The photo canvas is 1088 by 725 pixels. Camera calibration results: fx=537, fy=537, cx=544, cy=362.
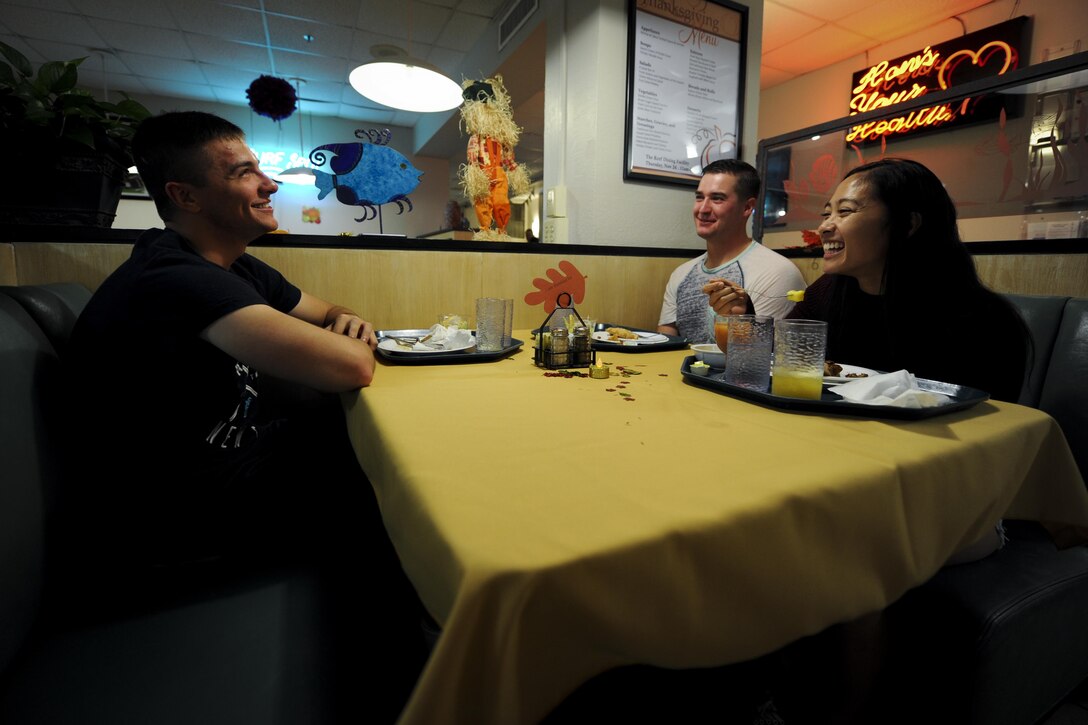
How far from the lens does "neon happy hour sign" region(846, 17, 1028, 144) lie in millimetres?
3775

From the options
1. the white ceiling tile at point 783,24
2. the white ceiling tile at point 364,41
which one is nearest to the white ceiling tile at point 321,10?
the white ceiling tile at point 364,41

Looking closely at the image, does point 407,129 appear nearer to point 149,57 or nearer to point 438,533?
point 149,57

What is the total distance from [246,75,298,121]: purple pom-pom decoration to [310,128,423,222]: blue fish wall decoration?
0.60 metres

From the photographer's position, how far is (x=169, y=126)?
1.27 metres

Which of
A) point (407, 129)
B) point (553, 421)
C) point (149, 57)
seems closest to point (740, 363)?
point (553, 421)

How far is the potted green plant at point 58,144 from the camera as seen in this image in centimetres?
137

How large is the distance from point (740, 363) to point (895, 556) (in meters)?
0.48

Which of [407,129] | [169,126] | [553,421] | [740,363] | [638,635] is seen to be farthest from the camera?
[407,129]

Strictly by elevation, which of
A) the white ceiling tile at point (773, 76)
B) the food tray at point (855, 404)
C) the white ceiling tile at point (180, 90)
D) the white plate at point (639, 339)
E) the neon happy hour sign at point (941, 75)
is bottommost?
the food tray at point (855, 404)

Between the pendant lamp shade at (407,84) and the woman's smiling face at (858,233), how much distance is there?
6.60 feet

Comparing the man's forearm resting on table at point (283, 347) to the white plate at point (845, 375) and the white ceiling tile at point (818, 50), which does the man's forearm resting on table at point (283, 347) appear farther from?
the white ceiling tile at point (818, 50)

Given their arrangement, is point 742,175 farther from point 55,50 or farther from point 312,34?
point 55,50

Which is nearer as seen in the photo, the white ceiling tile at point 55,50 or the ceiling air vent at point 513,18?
the ceiling air vent at point 513,18

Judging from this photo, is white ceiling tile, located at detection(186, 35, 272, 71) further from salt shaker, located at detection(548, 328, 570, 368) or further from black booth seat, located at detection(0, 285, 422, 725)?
salt shaker, located at detection(548, 328, 570, 368)
